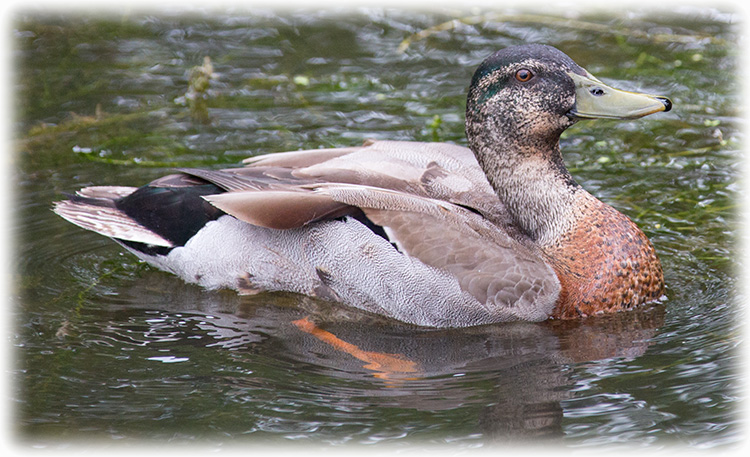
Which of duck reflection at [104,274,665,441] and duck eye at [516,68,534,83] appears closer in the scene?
duck reflection at [104,274,665,441]

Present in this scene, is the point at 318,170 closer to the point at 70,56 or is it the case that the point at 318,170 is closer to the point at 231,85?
the point at 231,85

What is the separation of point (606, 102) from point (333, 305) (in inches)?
84.8

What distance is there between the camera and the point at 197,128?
9008 millimetres

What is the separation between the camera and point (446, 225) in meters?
6.03

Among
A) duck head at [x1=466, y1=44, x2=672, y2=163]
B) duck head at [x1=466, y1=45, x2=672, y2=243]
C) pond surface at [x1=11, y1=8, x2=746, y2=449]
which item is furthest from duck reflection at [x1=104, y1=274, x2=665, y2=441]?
duck head at [x1=466, y1=44, x2=672, y2=163]

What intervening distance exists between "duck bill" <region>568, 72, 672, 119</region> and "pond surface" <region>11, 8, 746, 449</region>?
126cm

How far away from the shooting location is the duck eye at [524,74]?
6109mm

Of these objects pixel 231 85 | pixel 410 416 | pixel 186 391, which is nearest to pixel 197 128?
pixel 231 85

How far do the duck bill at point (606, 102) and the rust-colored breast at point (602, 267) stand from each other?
2.22ft

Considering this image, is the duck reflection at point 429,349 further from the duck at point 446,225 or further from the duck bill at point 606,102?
the duck bill at point 606,102

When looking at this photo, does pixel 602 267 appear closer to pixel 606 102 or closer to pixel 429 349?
pixel 606 102

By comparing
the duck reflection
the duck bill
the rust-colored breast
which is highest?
the duck bill

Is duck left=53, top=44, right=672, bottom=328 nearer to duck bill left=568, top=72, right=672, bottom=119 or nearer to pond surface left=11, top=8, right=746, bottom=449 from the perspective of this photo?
duck bill left=568, top=72, right=672, bottom=119

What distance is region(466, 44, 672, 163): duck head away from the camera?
→ 6078mm
